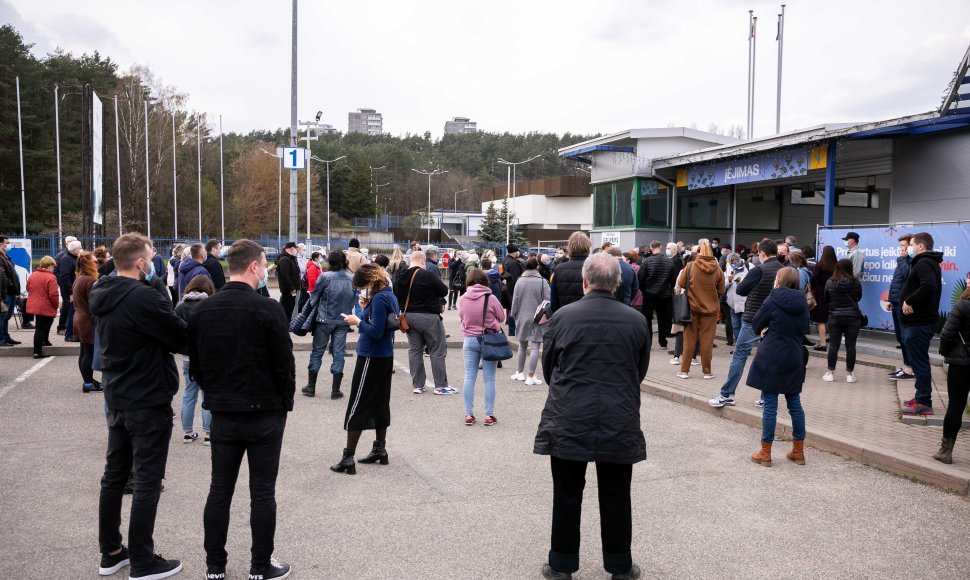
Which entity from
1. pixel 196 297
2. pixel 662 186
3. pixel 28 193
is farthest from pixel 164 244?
pixel 196 297

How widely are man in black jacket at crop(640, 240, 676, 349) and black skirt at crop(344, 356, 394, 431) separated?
7796mm

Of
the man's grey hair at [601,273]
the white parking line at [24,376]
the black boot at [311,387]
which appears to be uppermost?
the man's grey hair at [601,273]

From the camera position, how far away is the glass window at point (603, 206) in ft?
75.2

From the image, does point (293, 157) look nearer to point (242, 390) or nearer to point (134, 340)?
point (134, 340)

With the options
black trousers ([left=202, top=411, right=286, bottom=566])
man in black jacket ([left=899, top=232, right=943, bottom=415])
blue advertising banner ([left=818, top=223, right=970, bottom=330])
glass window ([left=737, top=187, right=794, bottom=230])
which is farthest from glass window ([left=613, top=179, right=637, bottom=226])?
black trousers ([left=202, top=411, right=286, bottom=566])

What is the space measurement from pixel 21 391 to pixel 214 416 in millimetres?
7267

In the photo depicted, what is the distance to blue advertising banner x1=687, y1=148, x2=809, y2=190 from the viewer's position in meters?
16.2

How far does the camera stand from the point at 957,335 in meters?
5.96

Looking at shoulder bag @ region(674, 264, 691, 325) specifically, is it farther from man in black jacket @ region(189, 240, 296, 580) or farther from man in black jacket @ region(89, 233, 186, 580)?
man in black jacket @ region(89, 233, 186, 580)

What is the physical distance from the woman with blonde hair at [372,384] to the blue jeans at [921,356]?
5.70m

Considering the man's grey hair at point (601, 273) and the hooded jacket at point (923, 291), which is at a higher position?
the man's grey hair at point (601, 273)

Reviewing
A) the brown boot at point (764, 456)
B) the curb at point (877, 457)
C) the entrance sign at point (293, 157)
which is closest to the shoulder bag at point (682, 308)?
the curb at point (877, 457)

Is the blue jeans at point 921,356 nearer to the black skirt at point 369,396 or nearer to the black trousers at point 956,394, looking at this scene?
the black trousers at point 956,394

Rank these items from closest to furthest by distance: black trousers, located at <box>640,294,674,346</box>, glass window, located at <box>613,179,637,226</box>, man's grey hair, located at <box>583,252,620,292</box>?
man's grey hair, located at <box>583,252,620,292</box> → black trousers, located at <box>640,294,674,346</box> → glass window, located at <box>613,179,637,226</box>
